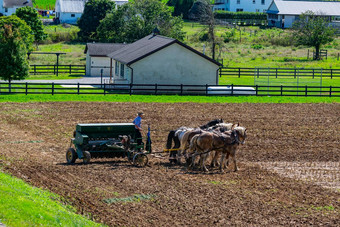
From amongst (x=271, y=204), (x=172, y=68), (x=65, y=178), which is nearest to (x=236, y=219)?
(x=271, y=204)

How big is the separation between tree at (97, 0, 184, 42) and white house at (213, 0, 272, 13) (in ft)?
183

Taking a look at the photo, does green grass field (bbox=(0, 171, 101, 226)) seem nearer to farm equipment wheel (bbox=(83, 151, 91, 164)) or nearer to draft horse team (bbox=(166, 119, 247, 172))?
farm equipment wheel (bbox=(83, 151, 91, 164))

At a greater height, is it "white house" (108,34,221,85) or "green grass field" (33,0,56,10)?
"green grass field" (33,0,56,10)

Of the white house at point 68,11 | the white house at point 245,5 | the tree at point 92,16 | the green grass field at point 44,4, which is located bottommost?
the tree at point 92,16

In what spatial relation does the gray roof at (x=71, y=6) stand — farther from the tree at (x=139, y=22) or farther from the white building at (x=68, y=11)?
the tree at (x=139, y=22)

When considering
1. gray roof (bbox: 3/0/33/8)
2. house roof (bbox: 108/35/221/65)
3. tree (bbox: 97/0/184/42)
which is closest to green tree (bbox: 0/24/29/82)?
house roof (bbox: 108/35/221/65)

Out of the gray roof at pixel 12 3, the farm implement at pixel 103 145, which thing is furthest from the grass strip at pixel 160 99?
the gray roof at pixel 12 3

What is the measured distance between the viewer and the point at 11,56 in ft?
140

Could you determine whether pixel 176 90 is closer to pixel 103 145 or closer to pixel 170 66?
pixel 170 66

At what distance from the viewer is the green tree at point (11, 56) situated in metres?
42.6

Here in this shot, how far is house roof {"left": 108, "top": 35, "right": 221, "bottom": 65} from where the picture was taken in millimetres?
45656

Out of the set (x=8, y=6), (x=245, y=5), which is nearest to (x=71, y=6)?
(x=8, y=6)

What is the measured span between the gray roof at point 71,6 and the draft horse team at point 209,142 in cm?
10155

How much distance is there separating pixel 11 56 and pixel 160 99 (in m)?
11.0
